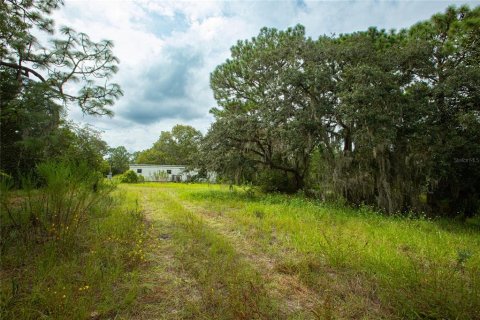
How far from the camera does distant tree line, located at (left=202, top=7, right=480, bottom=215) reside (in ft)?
26.7

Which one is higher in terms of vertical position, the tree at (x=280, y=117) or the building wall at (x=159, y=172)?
the tree at (x=280, y=117)

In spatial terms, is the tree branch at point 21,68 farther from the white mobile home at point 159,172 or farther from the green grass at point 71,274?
the white mobile home at point 159,172

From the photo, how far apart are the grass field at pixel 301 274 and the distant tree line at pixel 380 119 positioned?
3.49 metres

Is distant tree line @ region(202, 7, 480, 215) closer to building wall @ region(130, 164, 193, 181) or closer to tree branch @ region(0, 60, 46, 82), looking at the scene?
tree branch @ region(0, 60, 46, 82)

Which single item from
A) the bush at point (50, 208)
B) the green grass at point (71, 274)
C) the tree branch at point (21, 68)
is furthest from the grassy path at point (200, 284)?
the tree branch at point (21, 68)

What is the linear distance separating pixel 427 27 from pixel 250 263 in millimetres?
11388

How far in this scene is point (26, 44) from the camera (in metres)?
4.77

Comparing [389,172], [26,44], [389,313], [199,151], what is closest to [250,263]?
[389,313]

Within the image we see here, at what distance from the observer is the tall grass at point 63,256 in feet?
7.97

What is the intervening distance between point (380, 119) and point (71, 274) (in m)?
8.47

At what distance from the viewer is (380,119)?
26.2ft

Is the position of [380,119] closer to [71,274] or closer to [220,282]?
[220,282]

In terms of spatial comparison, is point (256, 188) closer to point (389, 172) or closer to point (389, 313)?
point (389, 172)

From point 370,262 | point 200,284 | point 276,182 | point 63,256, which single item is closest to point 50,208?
point 63,256
